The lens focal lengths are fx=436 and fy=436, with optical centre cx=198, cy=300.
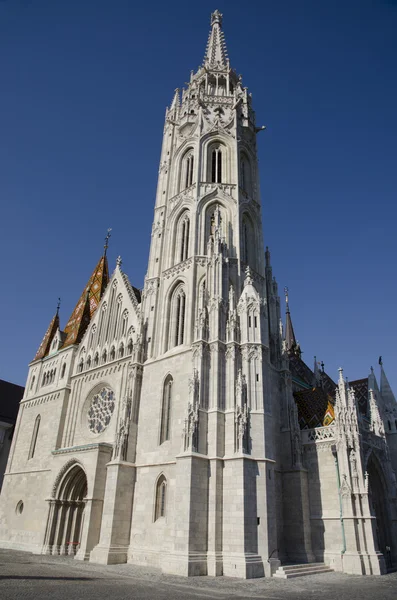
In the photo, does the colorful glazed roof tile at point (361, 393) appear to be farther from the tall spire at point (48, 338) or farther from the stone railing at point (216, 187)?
the tall spire at point (48, 338)

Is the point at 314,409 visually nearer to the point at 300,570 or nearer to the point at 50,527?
the point at 300,570

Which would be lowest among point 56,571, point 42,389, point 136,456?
point 56,571

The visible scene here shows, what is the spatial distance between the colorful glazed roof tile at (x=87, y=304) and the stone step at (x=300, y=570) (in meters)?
A: 18.9

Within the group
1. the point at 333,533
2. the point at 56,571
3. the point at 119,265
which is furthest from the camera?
the point at 119,265

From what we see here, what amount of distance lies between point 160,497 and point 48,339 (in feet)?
59.7

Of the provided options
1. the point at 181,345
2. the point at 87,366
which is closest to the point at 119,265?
the point at 87,366

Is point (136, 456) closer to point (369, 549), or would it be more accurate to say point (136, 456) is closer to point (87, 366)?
point (87, 366)

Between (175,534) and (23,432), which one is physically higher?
(23,432)

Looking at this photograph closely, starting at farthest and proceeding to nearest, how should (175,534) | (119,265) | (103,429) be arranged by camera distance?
(119,265) → (103,429) → (175,534)

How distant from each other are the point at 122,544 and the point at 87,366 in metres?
11.2

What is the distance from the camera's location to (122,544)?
752 inches

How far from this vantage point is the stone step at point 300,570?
53.3ft

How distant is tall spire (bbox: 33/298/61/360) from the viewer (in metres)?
32.7

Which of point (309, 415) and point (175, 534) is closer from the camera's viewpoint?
point (175, 534)
